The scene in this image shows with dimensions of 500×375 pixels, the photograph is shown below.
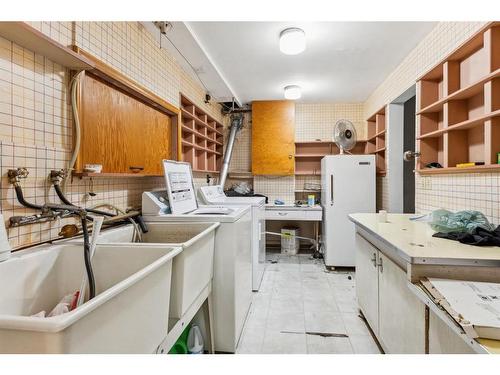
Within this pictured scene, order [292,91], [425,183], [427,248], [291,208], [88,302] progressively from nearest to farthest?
[88,302] < [427,248] < [425,183] < [292,91] < [291,208]

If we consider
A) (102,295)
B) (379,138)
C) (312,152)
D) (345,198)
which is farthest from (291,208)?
Result: (102,295)

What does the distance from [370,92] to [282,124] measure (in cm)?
138

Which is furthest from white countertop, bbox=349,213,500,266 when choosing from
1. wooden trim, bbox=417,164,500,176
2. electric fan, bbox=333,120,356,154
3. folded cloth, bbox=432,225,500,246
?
electric fan, bbox=333,120,356,154

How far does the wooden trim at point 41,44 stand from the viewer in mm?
1019

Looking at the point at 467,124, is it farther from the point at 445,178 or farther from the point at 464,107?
the point at 445,178

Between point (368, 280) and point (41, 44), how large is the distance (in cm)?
240

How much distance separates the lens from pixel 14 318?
561mm

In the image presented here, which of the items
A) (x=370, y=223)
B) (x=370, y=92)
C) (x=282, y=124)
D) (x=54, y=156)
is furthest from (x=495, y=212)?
(x=282, y=124)

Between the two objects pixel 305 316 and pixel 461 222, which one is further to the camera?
pixel 305 316

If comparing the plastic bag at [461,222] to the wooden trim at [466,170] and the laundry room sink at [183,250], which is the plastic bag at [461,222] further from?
the laundry room sink at [183,250]

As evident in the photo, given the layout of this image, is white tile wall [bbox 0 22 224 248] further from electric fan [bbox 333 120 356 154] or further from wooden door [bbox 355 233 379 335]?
electric fan [bbox 333 120 356 154]

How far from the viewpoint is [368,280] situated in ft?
6.66

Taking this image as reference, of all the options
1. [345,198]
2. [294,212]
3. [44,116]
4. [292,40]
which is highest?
[292,40]

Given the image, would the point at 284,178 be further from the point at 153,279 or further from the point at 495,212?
the point at 153,279
